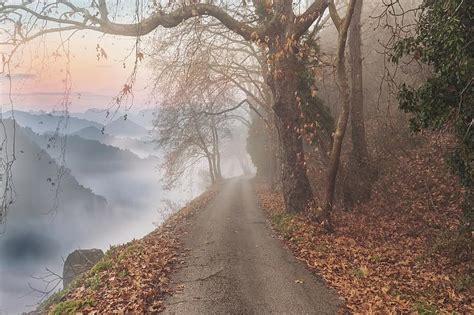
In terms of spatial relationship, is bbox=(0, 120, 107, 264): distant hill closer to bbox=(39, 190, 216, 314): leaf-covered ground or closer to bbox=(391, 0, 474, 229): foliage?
bbox=(39, 190, 216, 314): leaf-covered ground

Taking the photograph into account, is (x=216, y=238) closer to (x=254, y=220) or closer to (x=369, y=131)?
(x=254, y=220)

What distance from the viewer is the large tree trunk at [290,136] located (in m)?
13.7

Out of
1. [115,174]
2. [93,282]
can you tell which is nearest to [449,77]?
[93,282]

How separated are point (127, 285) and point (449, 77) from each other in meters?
8.24

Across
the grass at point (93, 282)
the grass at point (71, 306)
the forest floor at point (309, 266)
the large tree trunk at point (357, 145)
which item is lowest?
the forest floor at point (309, 266)

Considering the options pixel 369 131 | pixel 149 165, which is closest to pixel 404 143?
pixel 369 131

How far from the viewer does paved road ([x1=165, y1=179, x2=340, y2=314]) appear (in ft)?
23.4

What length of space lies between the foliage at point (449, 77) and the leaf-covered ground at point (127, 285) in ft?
22.7

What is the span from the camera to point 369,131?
2116 centimetres

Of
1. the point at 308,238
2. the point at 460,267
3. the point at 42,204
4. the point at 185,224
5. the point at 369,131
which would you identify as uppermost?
the point at 42,204

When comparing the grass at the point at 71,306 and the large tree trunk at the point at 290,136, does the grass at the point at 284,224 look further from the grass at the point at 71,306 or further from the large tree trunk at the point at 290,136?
the grass at the point at 71,306

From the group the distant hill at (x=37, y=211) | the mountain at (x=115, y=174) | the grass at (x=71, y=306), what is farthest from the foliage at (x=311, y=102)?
the mountain at (x=115, y=174)

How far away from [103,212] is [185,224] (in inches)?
2584

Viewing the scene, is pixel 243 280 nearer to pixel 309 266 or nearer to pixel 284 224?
pixel 309 266
